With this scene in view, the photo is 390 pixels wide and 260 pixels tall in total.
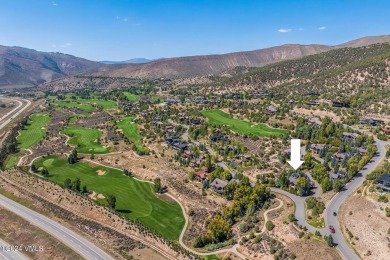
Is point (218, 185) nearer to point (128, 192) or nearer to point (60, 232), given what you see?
point (128, 192)

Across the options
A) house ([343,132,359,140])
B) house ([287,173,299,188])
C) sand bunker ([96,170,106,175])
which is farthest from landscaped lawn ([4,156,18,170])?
house ([343,132,359,140])

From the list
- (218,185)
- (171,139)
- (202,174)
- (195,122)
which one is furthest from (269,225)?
(195,122)

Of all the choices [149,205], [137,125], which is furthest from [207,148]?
[137,125]

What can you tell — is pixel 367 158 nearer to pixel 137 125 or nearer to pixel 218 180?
pixel 218 180

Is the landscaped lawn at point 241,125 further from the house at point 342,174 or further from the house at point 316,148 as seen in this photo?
the house at point 342,174

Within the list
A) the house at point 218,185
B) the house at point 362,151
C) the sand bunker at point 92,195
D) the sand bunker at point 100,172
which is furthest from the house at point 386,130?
the sand bunker at point 92,195

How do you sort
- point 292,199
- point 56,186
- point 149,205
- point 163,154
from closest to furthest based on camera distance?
1. point 292,199
2. point 149,205
3. point 56,186
4. point 163,154
